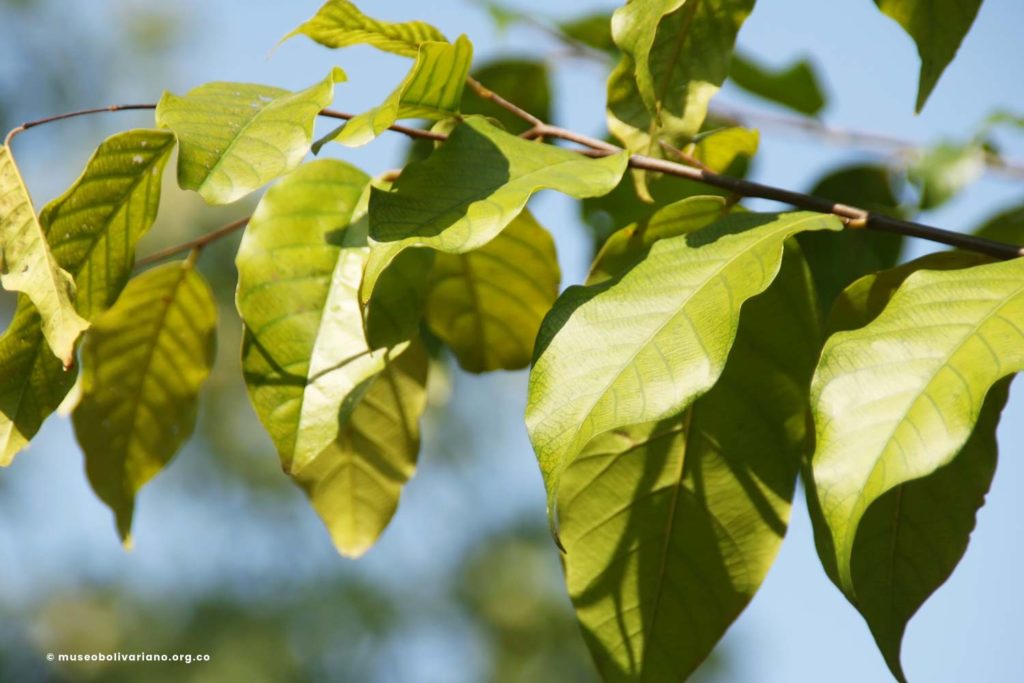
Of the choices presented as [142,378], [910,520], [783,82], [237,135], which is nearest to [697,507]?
[910,520]

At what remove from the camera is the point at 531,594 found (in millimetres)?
9141

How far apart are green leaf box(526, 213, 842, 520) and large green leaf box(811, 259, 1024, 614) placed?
6 centimetres

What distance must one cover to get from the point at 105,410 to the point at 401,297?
1.05 ft

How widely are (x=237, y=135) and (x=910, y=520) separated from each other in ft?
1.52

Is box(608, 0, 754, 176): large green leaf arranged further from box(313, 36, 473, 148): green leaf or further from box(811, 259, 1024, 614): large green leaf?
box(811, 259, 1024, 614): large green leaf

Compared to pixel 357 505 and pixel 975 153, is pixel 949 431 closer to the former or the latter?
pixel 357 505

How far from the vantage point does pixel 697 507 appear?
0.62 meters

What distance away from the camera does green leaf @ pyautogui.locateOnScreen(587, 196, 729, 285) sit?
62 cm

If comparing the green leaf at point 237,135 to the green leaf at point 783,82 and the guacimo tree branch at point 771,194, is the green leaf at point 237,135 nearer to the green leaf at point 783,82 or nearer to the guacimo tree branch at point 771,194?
the guacimo tree branch at point 771,194

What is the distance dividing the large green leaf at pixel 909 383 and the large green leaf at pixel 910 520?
10cm

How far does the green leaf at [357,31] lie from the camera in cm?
63

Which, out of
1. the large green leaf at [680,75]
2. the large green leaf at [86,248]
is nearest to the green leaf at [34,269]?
the large green leaf at [86,248]

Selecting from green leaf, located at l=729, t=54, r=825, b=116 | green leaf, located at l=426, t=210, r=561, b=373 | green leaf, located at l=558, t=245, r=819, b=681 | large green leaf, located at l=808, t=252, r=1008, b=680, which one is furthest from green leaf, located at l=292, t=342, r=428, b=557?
green leaf, located at l=729, t=54, r=825, b=116

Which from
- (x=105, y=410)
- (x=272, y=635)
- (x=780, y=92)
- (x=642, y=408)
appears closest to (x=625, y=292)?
(x=642, y=408)
